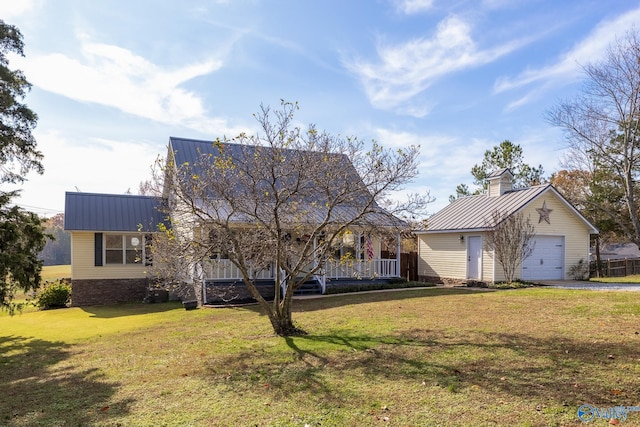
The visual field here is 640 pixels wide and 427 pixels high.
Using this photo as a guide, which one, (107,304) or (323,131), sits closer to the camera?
(323,131)

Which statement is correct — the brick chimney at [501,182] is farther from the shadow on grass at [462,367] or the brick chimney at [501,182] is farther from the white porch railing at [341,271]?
the shadow on grass at [462,367]

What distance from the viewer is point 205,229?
888 centimetres

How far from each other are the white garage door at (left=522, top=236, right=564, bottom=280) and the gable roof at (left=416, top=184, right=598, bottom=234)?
5.83 ft

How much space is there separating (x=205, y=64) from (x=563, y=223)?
16.6m

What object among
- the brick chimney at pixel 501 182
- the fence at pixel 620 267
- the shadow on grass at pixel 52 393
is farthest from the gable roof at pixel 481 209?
the shadow on grass at pixel 52 393

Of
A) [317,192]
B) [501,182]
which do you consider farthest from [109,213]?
[501,182]

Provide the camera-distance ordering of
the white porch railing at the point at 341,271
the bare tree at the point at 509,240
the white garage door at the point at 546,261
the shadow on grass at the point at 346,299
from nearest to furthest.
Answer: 1. the shadow on grass at the point at 346,299
2. the white porch railing at the point at 341,271
3. the bare tree at the point at 509,240
4. the white garage door at the point at 546,261

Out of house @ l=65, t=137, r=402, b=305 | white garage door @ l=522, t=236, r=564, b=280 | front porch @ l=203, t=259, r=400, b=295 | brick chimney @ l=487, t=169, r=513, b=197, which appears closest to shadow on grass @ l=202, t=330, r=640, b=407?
front porch @ l=203, t=259, r=400, b=295

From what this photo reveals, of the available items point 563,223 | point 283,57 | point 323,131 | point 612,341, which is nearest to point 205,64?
point 283,57

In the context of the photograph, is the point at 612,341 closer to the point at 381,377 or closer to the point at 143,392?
the point at 381,377

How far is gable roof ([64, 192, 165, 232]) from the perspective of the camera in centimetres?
1839

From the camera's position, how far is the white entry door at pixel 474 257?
732 inches

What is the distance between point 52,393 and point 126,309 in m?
10.8

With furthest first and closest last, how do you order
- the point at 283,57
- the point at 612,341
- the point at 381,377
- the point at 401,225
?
the point at 283,57 → the point at 401,225 → the point at 612,341 → the point at 381,377
